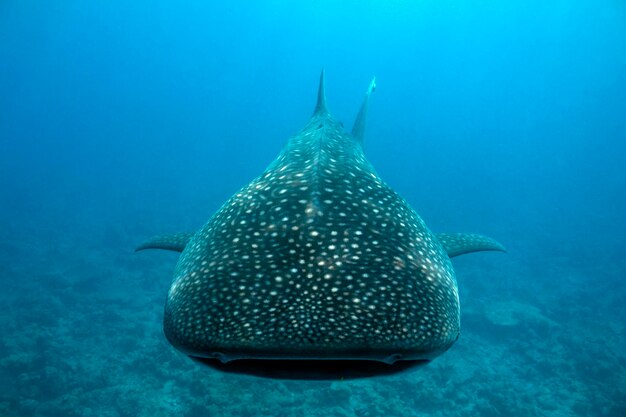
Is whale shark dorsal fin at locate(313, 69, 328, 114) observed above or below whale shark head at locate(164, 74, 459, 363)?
above

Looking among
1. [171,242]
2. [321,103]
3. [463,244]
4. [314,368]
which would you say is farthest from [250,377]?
[314,368]

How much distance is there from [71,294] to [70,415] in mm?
8272

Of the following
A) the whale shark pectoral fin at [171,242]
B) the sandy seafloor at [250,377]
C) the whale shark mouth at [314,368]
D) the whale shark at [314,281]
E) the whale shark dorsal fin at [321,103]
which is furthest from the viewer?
the sandy seafloor at [250,377]

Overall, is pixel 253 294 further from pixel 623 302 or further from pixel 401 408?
pixel 623 302

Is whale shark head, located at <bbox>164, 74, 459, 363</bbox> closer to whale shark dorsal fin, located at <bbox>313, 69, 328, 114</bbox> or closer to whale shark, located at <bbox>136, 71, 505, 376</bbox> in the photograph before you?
whale shark, located at <bbox>136, 71, 505, 376</bbox>

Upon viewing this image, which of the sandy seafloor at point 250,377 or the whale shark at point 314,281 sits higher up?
the whale shark at point 314,281

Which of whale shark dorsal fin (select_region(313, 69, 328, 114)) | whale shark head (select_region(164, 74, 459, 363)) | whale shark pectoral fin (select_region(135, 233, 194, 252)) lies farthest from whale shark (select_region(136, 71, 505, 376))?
whale shark dorsal fin (select_region(313, 69, 328, 114))

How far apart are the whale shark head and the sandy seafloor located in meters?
3.35

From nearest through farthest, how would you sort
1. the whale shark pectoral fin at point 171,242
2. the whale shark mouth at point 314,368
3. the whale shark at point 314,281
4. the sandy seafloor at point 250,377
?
1. the whale shark at point 314,281
2. the whale shark mouth at point 314,368
3. the whale shark pectoral fin at point 171,242
4. the sandy seafloor at point 250,377

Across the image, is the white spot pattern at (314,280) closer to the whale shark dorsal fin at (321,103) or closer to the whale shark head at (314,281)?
the whale shark head at (314,281)

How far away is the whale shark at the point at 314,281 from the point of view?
2.12 metres

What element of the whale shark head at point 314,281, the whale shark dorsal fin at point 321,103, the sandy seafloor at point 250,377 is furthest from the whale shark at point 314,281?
the whale shark dorsal fin at point 321,103

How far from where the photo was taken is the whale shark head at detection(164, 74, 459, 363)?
2.12m

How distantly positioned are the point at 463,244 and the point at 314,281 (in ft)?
11.0
